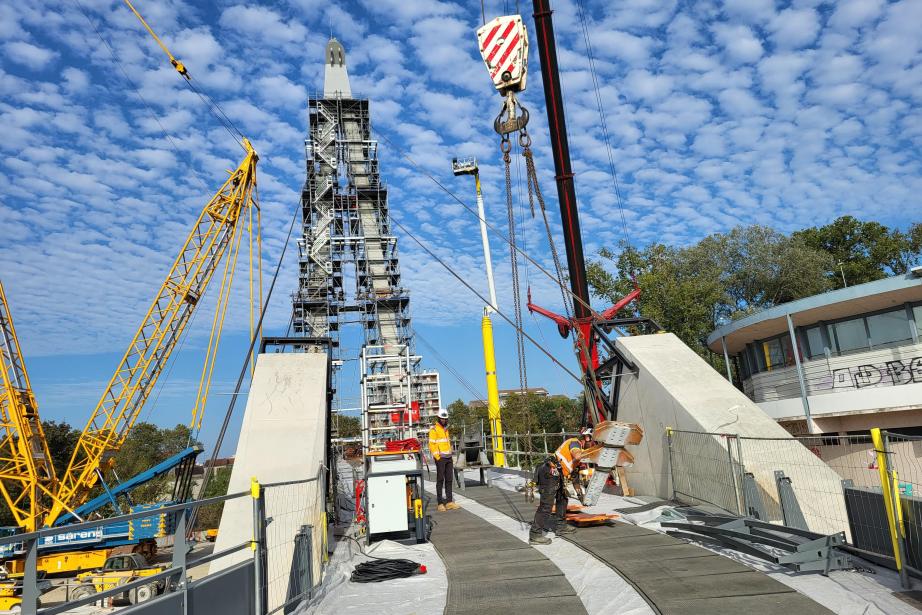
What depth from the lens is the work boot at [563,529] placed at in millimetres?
9016

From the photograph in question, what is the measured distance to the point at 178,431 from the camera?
70.4 m

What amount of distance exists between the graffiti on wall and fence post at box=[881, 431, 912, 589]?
13282mm

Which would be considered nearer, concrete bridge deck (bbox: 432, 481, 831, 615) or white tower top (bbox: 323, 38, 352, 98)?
concrete bridge deck (bbox: 432, 481, 831, 615)

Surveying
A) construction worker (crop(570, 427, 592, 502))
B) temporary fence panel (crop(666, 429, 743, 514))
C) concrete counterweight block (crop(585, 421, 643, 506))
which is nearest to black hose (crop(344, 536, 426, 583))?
construction worker (crop(570, 427, 592, 502))

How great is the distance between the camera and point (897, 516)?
19.0 feet

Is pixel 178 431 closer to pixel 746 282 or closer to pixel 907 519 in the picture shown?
pixel 746 282

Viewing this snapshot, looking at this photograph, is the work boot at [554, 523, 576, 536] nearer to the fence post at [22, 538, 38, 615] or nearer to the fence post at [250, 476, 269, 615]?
the fence post at [250, 476, 269, 615]

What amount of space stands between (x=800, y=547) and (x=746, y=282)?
3778 centimetres

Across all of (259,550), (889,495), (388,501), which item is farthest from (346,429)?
(889,495)

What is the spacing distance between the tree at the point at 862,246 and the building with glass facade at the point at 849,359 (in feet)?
93.3

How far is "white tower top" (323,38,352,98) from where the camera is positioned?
194ft

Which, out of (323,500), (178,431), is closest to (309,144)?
(178,431)

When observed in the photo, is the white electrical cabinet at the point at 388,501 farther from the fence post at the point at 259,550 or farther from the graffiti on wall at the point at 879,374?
the graffiti on wall at the point at 879,374

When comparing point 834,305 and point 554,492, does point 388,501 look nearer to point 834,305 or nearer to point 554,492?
point 554,492
